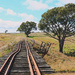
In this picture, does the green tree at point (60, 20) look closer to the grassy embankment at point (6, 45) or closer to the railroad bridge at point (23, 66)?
the grassy embankment at point (6, 45)

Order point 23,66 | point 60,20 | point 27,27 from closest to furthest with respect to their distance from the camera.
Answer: point 23,66, point 60,20, point 27,27

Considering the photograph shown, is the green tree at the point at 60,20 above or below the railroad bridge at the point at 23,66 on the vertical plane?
above

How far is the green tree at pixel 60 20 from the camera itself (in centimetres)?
1853

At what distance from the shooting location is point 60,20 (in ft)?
63.7

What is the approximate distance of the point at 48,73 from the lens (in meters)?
5.72

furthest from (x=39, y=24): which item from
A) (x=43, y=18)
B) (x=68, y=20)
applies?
(x=68, y=20)

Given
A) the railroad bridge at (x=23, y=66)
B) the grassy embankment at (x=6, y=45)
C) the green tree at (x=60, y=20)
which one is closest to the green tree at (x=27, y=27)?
the grassy embankment at (x=6, y=45)

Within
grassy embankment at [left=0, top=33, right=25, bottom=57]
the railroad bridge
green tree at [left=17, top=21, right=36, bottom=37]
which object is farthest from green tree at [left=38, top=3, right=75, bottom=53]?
green tree at [left=17, top=21, right=36, bottom=37]

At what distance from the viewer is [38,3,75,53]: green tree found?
60.8 ft

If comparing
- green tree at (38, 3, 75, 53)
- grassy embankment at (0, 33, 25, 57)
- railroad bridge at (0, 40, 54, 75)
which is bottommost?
grassy embankment at (0, 33, 25, 57)

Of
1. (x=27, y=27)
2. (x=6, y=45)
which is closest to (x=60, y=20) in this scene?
(x=6, y=45)

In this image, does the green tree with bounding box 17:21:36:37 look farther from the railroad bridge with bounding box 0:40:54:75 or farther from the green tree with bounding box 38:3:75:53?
the railroad bridge with bounding box 0:40:54:75

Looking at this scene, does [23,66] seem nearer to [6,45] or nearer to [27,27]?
[6,45]

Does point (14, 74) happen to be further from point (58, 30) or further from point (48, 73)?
point (58, 30)
